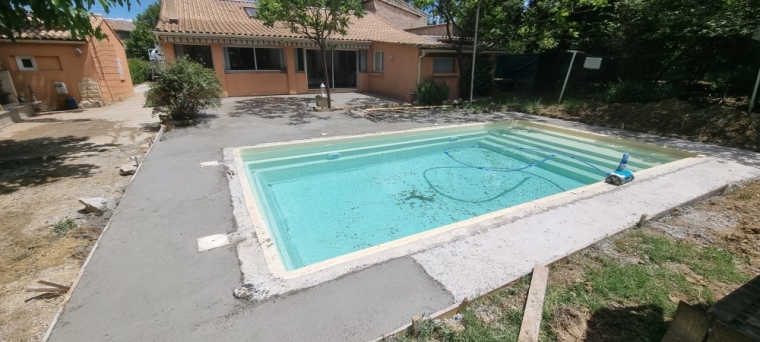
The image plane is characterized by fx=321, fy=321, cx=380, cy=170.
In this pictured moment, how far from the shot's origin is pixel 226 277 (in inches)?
120

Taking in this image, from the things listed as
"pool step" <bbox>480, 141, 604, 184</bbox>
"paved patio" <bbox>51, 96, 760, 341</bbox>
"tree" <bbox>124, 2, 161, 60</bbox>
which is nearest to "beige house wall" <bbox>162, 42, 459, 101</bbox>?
"pool step" <bbox>480, 141, 604, 184</bbox>

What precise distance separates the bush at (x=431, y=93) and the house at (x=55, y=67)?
12.3 metres

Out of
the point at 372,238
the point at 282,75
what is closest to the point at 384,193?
the point at 372,238

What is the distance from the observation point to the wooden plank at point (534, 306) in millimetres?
2418

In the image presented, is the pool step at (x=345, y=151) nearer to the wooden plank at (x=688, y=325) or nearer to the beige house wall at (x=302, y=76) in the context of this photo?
the beige house wall at (x=302, y=76)

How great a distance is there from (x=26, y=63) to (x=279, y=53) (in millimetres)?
9398

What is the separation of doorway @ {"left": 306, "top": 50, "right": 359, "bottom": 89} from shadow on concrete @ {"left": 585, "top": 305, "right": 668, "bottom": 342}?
1713 cm

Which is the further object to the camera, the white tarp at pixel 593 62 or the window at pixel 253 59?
the window at pixel 253 59

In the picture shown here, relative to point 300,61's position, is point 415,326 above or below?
below

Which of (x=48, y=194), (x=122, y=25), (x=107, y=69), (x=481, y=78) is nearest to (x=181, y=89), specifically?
(x=48, y=194)

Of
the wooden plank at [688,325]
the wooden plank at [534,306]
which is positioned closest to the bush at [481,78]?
the wooden plank at [534,306]

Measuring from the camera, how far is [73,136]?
9.05 m

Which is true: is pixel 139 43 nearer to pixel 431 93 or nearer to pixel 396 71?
pixel 396 71

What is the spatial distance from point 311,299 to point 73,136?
1044 cm
